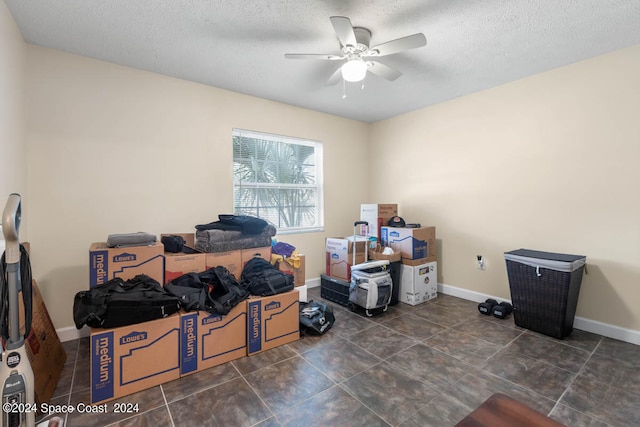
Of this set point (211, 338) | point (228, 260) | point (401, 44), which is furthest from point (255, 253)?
point (401, 44)

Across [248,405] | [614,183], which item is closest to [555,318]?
[614,183]

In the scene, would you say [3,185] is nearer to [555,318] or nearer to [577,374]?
[577,374]

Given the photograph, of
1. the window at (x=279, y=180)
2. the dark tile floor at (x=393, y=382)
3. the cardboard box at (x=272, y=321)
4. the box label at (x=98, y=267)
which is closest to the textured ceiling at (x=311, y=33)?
the window at (x=279, y=180)

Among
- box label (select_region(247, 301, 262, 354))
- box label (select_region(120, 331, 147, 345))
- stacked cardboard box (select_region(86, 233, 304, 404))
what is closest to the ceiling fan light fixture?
stacked cardboard box (select_region(86, 233, 304, 404))

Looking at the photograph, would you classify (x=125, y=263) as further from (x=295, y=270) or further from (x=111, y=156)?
(x=295, y=270)

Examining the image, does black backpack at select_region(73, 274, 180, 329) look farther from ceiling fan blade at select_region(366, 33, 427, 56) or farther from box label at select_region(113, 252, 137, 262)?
ceiling fan blade at select_region(366, 33, 427, 56)

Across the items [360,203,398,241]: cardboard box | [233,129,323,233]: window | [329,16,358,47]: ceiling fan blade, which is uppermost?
[329,16,358,47]: ceiling fan blade

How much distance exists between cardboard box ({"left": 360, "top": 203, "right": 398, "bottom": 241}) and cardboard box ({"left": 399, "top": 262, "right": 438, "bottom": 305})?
0.62 m

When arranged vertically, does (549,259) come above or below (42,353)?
above

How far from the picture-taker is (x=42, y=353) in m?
1.93

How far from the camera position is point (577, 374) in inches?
79.7

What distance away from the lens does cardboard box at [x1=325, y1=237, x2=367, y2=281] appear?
363 centimetres

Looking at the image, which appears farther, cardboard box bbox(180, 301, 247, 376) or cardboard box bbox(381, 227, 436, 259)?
cardboard box bbox(381, 227, 436, 259)

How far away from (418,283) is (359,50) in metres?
2.62
